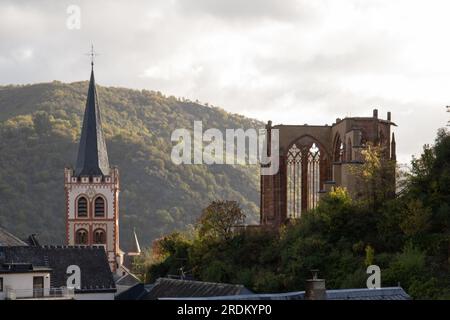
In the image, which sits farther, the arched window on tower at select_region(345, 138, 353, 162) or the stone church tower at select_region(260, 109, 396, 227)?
the stone church tower at select_region(260, 109, 396, 227)

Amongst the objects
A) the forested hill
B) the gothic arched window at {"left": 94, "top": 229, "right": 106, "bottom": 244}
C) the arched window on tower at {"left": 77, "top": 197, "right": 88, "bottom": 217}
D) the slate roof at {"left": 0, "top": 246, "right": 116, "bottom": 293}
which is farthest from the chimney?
the forested hill

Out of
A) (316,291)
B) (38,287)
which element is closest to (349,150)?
(38,287)

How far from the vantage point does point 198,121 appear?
638 ft

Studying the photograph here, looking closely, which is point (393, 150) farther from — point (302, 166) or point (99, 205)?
point (99, 205)

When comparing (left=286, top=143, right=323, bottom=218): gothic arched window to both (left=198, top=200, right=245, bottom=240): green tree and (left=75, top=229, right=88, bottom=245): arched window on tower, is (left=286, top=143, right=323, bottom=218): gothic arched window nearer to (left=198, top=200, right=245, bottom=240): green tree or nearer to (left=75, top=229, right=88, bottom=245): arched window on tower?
(left=198, top=200, right=245, bottom=240): green tree

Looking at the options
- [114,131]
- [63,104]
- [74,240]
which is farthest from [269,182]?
[63,104]

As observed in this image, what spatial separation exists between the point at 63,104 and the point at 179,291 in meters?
142

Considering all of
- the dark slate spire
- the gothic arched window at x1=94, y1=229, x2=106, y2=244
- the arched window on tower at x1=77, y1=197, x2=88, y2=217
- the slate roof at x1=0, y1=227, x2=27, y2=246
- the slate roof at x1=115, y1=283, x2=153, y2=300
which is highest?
the dark slate spire

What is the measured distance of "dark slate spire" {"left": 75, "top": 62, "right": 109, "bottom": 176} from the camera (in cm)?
10225

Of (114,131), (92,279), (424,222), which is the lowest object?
(92,279)

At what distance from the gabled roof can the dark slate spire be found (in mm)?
53208

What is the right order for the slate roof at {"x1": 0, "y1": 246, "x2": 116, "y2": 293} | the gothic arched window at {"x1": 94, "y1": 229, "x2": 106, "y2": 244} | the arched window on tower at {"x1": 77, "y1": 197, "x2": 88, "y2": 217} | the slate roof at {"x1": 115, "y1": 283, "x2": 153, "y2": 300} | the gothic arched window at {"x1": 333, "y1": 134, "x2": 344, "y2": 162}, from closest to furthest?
the slate roof at {"x1": 0, "y1": 246, "x2": 116, "y2": 293} < the slate roof at {"x1": 115, "y1": 283, "x2": 153, "y2": 300} < the gothic arched window at {"x1": 333, "y1": 134, "x2": 344, "y2": 162} < the gothic arched window at {"x1": 94, "y1": 229, "x2": 106, "y2": 244} < the arched window on tower at {"x1": 77, "y1": 197, "x2": 88, "y2": 217}

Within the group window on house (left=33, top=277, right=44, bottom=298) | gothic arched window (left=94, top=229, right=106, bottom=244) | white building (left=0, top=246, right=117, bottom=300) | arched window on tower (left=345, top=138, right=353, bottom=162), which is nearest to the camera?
window on house (left=33, top=277, right=44, bottom=298)

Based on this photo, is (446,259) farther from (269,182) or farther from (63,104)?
(63,104)
